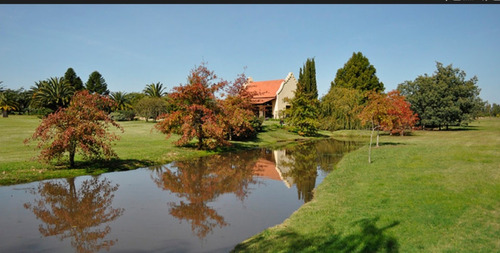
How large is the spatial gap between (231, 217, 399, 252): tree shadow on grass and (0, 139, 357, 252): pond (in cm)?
94

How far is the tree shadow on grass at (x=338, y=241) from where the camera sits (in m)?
6.21

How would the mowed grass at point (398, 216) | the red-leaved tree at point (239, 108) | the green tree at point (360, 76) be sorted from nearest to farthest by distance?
the mowed grass at point (398, 216), the red-leaved tree at point (239, 108), the green tree at point (360, 76)

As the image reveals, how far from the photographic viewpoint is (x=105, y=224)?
894cm

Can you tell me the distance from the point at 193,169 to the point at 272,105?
39.4 metres

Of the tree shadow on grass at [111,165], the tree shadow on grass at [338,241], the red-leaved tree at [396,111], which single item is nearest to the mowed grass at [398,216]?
the tree shadow on grass at [338,241]

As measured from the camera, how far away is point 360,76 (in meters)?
60.4

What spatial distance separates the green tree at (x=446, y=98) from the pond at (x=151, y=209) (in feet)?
116

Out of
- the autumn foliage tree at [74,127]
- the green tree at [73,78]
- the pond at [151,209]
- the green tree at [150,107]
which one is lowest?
the pond at [151,209]

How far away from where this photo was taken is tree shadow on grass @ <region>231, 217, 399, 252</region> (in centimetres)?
621

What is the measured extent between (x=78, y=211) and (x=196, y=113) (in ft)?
45.2

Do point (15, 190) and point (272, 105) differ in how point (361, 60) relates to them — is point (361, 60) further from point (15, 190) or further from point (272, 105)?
point (15, 190)

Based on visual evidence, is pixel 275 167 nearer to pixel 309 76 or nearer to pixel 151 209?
pixel 151 209

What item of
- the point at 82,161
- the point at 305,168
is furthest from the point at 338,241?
the point at 82,161

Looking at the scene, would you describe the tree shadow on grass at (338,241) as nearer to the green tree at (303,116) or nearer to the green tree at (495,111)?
the green tree at (303,116)
